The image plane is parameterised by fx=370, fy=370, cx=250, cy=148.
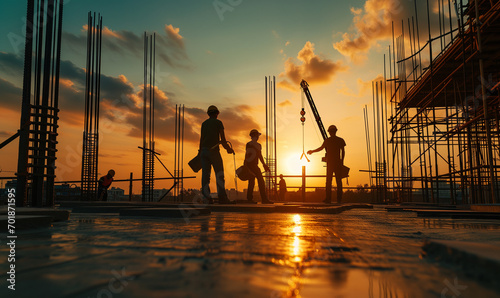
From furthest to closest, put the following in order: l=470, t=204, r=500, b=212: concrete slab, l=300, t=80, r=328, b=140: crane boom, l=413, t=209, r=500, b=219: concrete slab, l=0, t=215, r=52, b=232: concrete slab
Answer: l=300, t=80, r=328, b=140: crane boom < l=470, t=204, r=500, b=212: concrete slab < l=413, t=209, r=500, b=219: concrete slab < l=0, t=215, r=52, b=232: concrete slab

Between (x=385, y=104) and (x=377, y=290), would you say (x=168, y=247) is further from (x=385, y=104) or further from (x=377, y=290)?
(x=385, y=104)

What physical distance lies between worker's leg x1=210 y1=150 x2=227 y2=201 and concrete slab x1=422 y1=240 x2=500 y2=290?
4614 millimetres

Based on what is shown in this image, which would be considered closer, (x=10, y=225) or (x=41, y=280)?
(x=41, y=280)

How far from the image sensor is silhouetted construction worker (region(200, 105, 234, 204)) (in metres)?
5.78

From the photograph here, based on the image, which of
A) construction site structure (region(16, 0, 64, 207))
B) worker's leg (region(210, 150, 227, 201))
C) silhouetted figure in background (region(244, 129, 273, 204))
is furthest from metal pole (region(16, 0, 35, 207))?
silhouetted figure in background (region(244, 129, 273, 204))

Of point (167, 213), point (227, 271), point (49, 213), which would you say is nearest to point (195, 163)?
point (167, 213)

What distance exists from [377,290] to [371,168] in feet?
66.4

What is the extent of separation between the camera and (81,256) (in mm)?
1149

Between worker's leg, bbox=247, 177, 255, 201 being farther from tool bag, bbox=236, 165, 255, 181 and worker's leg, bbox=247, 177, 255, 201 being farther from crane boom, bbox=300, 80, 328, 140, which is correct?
crane boom, bbox=300, 80, 328, 140

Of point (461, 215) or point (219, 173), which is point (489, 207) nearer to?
point (461, 215)

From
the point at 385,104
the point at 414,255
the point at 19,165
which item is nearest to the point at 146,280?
the point at 414,255

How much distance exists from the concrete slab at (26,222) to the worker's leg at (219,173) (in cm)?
358

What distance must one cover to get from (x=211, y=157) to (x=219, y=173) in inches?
11.5

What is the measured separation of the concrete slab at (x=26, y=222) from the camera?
75.2 inches
